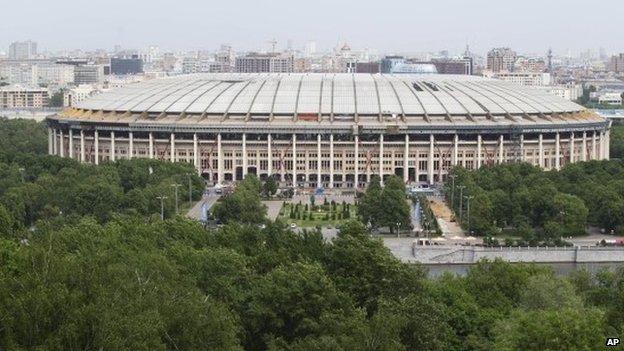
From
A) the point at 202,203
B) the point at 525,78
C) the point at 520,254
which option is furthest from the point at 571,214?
the point at 525,78

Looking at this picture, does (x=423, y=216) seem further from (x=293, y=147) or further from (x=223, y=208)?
(x=293, y=147)

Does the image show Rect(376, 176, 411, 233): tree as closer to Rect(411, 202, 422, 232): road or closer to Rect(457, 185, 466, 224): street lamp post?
Rect(411, 202, 422, 232): road

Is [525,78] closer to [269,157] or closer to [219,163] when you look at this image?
[269,157]

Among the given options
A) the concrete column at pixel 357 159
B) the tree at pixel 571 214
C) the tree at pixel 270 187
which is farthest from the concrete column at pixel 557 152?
the tree at pixel 571 214

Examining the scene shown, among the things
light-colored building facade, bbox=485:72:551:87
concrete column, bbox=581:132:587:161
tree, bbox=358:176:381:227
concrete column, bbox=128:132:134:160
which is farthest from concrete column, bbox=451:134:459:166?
light-colored building facade, bbox=485:72:551:87

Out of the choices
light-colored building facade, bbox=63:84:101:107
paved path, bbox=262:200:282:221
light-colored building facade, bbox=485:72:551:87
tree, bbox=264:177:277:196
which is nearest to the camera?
paved path, bbox=262:200:282:221

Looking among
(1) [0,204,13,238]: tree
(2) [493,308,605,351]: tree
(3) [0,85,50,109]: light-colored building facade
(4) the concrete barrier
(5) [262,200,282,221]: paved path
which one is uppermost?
(3) [0,85,50,109]: light-colored building facade
